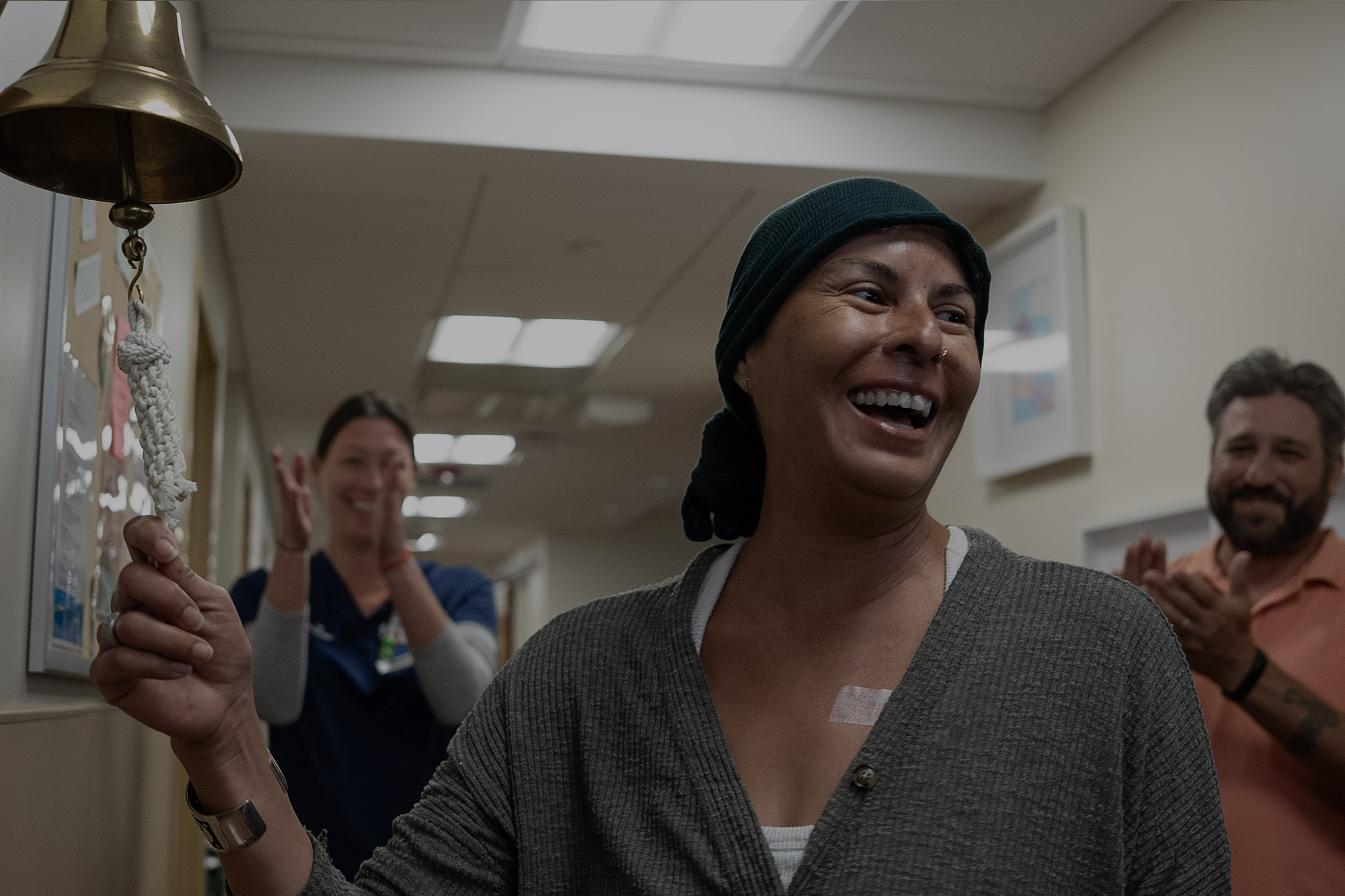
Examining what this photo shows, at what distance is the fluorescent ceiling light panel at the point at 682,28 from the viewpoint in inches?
118

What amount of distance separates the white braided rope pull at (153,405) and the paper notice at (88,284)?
55 centimetres

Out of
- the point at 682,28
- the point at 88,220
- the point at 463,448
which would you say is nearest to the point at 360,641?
the point at 88,220

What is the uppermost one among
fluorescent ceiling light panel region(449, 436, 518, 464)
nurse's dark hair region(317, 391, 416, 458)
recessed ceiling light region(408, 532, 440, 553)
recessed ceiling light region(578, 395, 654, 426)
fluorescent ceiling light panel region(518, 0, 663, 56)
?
fluorescent ceiling light panel region(518, 0, 663, 56)

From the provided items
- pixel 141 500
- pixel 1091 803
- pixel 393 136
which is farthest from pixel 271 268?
pixel 1091 803

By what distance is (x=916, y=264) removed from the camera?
1.31m

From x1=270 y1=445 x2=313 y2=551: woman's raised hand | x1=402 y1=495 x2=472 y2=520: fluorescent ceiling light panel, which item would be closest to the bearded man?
x1=270 y1=445 x2=313 y2=551: woman's raised hand

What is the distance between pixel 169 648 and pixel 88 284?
74 centimetres

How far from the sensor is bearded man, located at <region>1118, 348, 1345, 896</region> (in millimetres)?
1982

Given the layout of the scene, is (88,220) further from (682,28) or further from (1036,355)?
(1036,355)

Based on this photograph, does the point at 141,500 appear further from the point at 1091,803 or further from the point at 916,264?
the point at 1091,803

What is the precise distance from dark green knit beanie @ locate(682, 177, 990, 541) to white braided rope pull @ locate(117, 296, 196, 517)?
2.00 ft

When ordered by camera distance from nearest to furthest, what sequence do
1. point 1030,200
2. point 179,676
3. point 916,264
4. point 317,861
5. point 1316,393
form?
point 179,676, point 317,861, point 916,264, point 1316,393, point 1030,200

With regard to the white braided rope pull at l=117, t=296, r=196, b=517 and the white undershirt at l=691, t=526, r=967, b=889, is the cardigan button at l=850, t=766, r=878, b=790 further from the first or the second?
the white braided rope pull at l=117, t=296, r=196, b=517

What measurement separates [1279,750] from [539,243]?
2.86m
